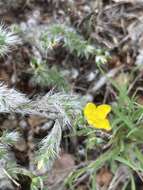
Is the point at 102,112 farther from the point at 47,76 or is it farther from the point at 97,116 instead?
the point at 47,76

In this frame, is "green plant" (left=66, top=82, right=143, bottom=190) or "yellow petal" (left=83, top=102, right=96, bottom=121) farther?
"green plant" (left=66, top=82, right=143, bottom=190)

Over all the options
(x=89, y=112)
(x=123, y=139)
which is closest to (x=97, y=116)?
(x=89, y=112)

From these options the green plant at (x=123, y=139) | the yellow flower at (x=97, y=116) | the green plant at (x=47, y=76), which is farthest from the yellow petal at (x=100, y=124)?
the green plant at (x=47, y=76)

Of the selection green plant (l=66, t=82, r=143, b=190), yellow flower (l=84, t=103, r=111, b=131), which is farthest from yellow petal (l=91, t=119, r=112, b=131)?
green plant (l=66, t=82, r=143, b=190)

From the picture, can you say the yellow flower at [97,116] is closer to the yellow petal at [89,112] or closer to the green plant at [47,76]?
the yellow petal at [89,112]

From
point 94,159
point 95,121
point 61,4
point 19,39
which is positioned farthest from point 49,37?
point 94,159

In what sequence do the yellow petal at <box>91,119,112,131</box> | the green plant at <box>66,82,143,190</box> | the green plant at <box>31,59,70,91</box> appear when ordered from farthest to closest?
the green plant at <box>31,59,70,91</box>
the green plant at <box>66,82,143,190</box>
the yellow petal at <box>91,119,112,131</box>

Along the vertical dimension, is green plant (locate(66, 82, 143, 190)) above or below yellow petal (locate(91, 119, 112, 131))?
below

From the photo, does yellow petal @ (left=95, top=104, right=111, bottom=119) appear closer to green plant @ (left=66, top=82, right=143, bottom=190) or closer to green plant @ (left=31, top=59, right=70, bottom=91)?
green plant @ (left=66, top=82, right=143, bottom=190)

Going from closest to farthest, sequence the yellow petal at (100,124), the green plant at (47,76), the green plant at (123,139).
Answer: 1. the yellow petal at (100,124)
2. the green plant at (123,139)
3. the green plant at (47,76)
